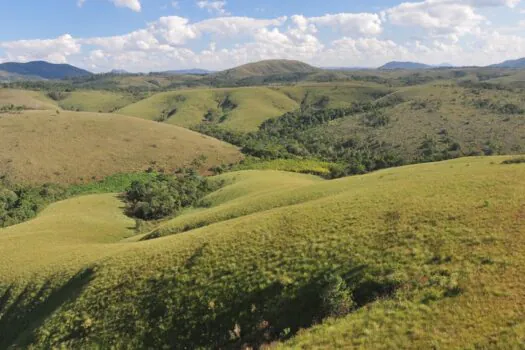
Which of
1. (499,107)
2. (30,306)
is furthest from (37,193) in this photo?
(499,107)

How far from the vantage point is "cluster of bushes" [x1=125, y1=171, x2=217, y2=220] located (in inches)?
2886

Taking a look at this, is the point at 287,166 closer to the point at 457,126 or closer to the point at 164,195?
the point at 164,195

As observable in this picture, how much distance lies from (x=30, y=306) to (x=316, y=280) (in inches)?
1003

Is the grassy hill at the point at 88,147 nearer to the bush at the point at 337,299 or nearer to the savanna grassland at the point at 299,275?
the savanna grassland at the point at 299,275

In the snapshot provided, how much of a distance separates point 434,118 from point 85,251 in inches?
6307

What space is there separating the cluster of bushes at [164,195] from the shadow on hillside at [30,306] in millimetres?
37708

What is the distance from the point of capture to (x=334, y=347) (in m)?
17.4

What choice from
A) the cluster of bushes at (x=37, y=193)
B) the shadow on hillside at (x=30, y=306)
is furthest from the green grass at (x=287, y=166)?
the shadow on hillside at (x=30, y=306)

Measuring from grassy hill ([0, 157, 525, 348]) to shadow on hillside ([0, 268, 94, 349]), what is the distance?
0.14 m

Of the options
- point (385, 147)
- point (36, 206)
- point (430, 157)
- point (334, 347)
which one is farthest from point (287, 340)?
point (385, 147)

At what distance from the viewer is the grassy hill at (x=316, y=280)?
1808 centimetres

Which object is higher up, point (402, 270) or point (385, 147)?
point (402, 270)

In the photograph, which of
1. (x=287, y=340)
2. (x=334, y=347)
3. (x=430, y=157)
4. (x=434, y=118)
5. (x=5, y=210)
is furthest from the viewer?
(x=434, y=118)

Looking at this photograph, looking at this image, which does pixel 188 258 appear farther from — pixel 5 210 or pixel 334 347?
pixel 5 210
